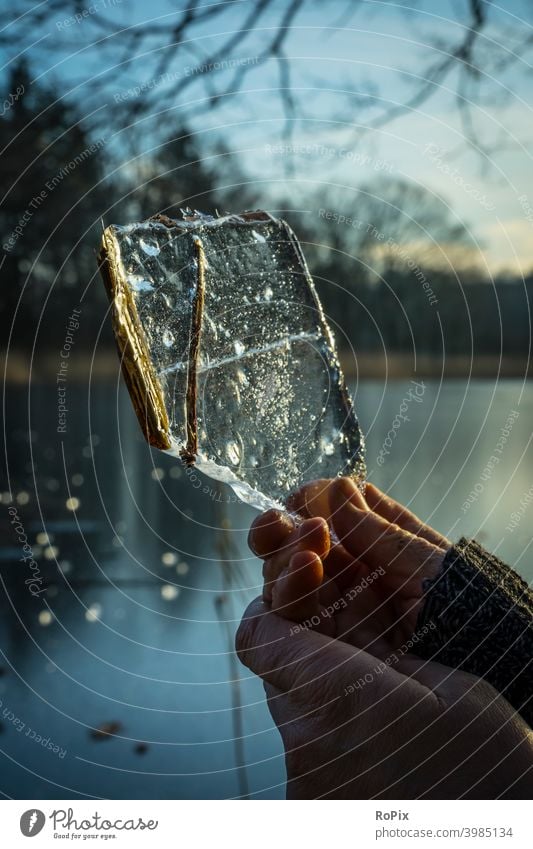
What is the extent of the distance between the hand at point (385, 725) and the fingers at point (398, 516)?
0.51 ft

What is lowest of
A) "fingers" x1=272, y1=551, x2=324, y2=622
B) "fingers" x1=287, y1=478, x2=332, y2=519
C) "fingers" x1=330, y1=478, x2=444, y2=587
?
"fingers" x1=272, y1=551, x2=324, y2=622

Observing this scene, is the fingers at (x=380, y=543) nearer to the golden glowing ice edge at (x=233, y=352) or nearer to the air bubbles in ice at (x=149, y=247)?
the golden glowing ice edge at (x=233, y=352)

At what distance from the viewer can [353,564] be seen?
77 cm

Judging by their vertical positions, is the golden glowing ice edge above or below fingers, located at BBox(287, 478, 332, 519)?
above

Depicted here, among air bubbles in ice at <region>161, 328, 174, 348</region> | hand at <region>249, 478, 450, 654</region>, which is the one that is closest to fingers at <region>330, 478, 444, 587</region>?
hand at <region>249, 478, 450, 654</region>

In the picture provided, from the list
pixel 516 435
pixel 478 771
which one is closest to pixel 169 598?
pixel 478 771

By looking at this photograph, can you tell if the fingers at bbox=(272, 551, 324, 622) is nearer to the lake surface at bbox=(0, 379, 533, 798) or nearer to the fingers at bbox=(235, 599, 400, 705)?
the fingers at bbox=(235, 599, 400, 705)

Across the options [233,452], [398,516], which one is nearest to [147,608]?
[398,516]

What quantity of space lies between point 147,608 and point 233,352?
56.8 inches

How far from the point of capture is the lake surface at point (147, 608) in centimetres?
146

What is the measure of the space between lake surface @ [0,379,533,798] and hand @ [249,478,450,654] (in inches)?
9.2

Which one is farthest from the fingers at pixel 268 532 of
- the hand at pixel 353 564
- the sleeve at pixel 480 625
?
the sleeve at pixel 480 625

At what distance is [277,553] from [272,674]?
9cm

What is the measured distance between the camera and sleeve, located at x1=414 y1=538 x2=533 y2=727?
656mm
